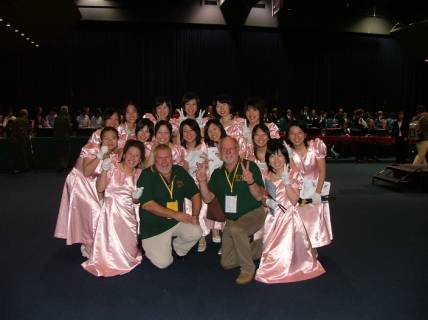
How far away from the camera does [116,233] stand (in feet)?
12.7

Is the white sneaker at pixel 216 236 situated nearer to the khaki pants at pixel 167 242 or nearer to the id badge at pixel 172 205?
the khaki pants at pixel 167 242

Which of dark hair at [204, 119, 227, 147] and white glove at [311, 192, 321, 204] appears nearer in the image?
white glove at [311, 192, 321, 204]

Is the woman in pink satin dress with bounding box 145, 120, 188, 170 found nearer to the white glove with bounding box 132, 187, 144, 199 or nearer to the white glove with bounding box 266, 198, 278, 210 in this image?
the white glove with bounding box 132, 187, 144, 199

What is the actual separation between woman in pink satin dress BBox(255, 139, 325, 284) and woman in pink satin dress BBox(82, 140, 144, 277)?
3.84ft

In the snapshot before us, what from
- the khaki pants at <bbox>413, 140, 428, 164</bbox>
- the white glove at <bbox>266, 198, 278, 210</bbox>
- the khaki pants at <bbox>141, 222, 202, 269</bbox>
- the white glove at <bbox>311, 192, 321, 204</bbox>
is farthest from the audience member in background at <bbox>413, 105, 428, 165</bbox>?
the khaki pants at <bbox>141, 222, 202, 269</bbox>

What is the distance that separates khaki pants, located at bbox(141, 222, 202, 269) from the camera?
3879 mm

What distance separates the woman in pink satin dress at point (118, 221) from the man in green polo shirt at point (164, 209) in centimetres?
12

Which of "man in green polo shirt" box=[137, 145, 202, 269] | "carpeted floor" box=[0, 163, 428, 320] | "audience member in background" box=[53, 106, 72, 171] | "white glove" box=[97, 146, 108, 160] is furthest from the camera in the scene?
"audience member in background" box=[53, 106, 72, 171]

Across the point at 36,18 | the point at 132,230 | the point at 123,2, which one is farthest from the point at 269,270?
the point at 123,2

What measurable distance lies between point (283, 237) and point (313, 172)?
33.2 inches

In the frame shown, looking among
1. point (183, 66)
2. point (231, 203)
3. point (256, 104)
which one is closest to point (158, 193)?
point (231, 203)

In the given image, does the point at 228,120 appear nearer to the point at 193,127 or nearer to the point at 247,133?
the point at 247,133

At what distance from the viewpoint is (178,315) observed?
297 cm

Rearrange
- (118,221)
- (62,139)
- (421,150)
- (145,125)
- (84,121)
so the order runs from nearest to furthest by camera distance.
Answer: (118,221) → (145,125) → (421,150) → (62,139) → (84,121)
